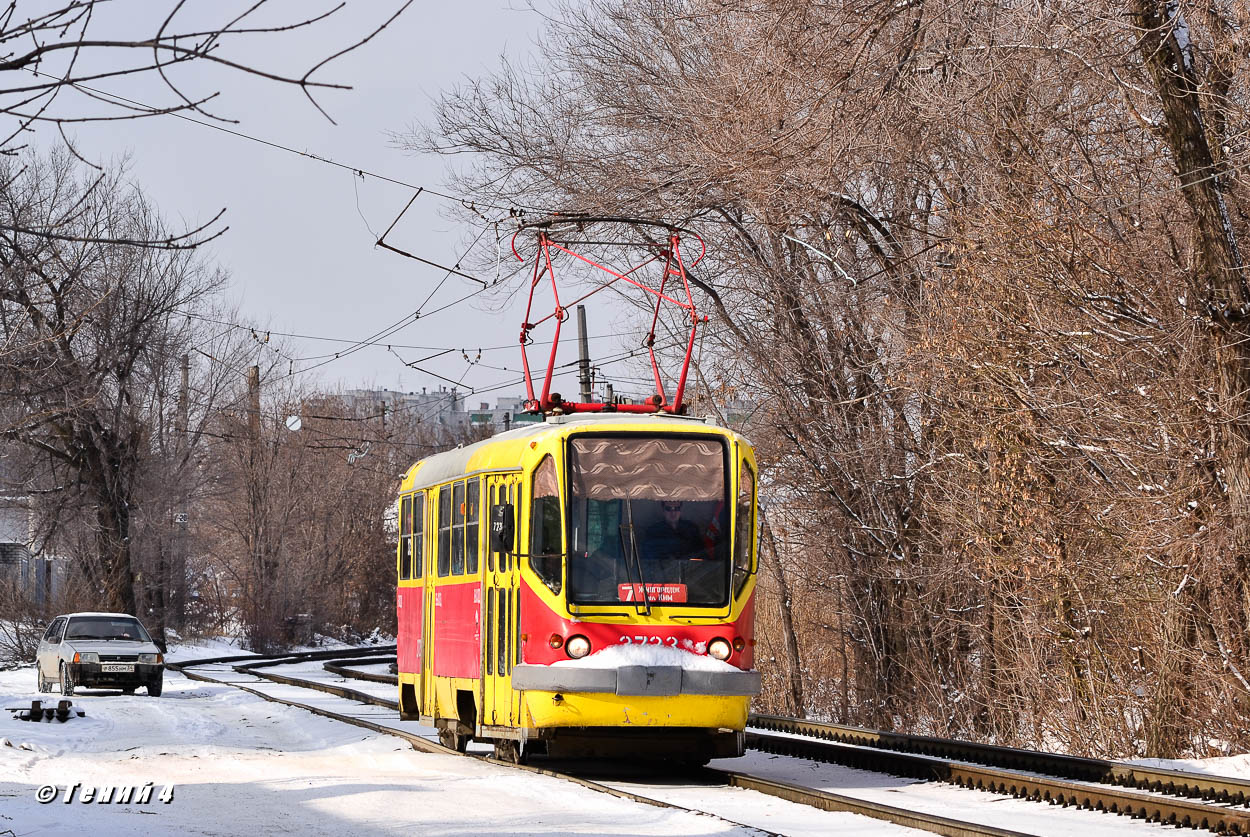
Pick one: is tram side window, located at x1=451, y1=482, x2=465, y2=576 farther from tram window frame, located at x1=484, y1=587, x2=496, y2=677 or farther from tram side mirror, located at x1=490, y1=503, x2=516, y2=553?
tram side mirror, located at x1=490, y1=503, x2=516, y2=553

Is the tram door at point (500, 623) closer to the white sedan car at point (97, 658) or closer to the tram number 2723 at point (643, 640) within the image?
the tram number 2723 at point (643, 640)

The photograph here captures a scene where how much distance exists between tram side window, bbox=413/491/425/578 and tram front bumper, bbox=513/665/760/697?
499cm

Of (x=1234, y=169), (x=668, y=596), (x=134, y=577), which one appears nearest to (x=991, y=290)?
(x=1234, y=169)

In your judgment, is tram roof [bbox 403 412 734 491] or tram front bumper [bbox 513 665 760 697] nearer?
tram front bumper [bbox 513 665 760 697]

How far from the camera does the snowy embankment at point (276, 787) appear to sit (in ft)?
35.0

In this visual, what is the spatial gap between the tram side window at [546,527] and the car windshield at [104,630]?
18.4 m

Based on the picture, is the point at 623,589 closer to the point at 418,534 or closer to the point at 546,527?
the point at 546,527

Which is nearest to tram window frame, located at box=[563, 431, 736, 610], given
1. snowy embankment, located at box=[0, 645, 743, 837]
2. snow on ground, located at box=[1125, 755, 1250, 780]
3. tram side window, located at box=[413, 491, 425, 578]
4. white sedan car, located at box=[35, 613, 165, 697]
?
snowy embankment, located at box=[0, 645, 743, 837]

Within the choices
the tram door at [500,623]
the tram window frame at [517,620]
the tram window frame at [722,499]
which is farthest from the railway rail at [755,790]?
the tram window frame at [722,499]

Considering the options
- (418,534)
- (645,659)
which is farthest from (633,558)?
(418,534)

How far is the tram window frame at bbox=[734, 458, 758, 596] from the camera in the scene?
1447cm

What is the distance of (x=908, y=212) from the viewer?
2281 centimetres

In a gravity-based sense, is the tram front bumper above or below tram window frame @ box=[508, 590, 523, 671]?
below

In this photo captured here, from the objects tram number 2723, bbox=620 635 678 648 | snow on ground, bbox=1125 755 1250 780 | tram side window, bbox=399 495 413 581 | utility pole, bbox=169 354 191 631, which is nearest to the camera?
snow on ground, bbox=1125 755 1250 780
